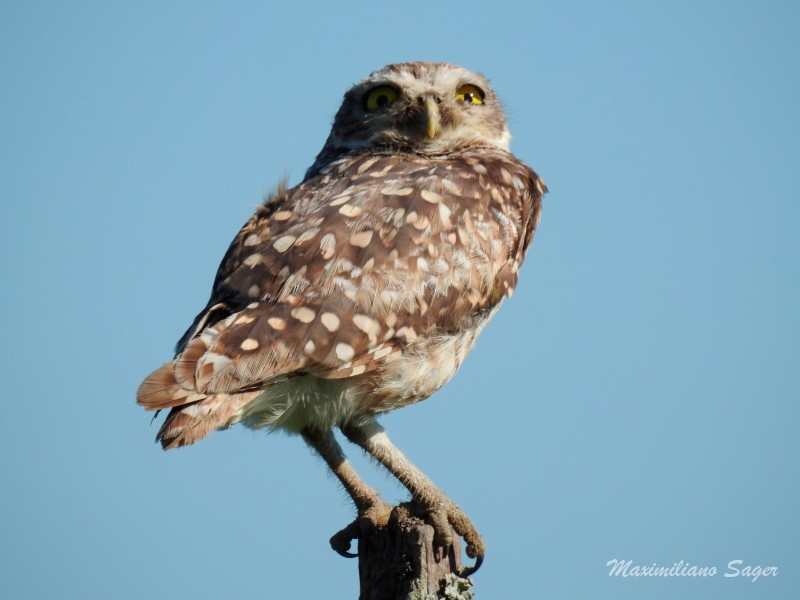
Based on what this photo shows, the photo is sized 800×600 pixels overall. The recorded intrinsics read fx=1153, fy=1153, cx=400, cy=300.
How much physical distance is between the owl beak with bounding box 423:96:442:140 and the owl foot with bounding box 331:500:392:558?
235 centimetres

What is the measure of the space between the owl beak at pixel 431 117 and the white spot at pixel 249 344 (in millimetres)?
2412

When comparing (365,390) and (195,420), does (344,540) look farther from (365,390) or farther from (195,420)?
(195,420)

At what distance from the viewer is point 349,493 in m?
6.79

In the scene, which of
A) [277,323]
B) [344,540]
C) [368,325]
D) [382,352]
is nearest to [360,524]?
[344,540]

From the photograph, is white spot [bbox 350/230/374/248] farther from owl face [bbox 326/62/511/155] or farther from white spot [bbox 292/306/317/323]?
owl face [bbox 326/62/511/155]

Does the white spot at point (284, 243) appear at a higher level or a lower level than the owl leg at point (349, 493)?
higher

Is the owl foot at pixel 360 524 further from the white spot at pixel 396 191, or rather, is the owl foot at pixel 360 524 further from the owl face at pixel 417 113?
the owl face at pixel 417 113

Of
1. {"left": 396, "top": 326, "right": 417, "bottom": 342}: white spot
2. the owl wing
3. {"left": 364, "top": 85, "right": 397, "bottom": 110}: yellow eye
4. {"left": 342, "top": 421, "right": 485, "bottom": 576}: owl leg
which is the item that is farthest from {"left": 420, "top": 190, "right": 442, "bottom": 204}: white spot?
{"left": 364, "top": 85, "right": 397, "bottom": 110}: yellow eye

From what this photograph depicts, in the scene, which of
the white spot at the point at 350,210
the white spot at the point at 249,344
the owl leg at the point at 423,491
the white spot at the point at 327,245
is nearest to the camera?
the white spot at the point at 249,344

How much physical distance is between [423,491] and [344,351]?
1250mm

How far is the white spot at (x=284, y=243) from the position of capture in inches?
235

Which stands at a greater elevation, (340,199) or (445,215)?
(340,199)

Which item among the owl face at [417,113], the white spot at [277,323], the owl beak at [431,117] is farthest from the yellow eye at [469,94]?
the white spot at [277,323]

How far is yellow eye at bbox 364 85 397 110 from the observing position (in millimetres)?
7621
